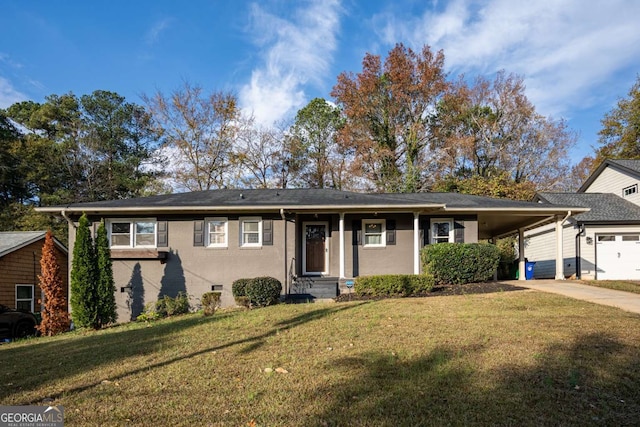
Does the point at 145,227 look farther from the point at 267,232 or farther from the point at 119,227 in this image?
the point at 267,232

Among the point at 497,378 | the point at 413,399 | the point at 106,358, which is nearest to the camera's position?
the point at 413,399

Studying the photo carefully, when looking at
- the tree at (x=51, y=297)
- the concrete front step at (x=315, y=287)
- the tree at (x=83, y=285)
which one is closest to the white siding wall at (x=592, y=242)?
the concrete front step at (x=315, y=287)

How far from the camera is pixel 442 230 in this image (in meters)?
14.6

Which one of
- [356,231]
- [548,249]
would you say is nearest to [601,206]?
[548,249]

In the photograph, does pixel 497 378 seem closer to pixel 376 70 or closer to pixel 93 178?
pixel 376 70

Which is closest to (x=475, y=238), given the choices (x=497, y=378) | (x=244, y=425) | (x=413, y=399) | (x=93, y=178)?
(x=497, y=378)

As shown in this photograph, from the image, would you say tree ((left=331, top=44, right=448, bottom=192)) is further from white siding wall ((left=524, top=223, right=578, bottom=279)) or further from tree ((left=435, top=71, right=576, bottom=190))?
white siding wall ((left=524, top=223, right=578, bottom=279))

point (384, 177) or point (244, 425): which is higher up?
point (384, 177)

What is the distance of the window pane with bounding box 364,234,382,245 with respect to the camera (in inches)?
559

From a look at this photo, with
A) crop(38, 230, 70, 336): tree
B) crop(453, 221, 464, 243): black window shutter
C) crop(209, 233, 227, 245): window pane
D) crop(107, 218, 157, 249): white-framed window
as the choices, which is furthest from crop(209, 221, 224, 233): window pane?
crop(453, 221, 464, 243): black window shutter

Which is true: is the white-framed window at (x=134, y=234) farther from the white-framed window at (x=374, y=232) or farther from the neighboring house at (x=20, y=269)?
the white-framed window at (x=374, y=232)

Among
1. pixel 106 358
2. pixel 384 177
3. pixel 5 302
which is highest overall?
pixel 384 177

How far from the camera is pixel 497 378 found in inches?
173

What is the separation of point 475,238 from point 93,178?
26.1m
